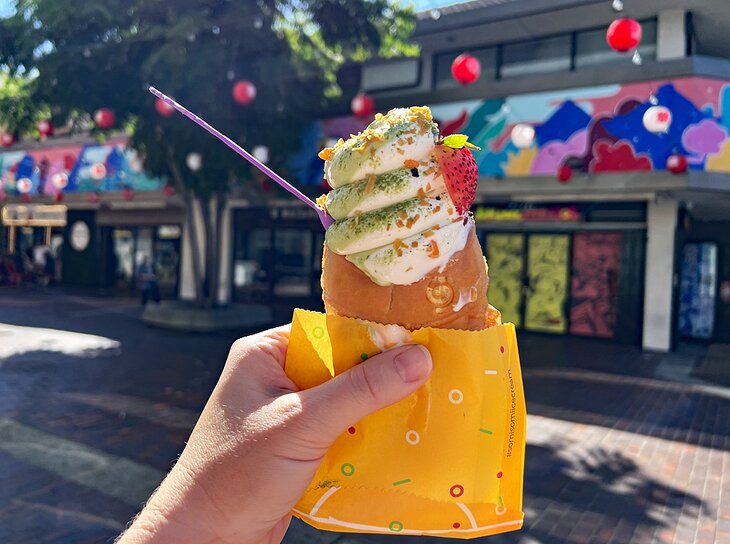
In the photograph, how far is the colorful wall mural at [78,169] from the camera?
Result: 19.8m

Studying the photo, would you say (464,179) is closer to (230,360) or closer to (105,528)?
(230,360)

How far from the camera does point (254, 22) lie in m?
12.0

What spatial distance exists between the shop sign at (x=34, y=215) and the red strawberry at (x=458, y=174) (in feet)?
85.9

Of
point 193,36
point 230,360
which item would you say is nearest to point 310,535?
point 230,360

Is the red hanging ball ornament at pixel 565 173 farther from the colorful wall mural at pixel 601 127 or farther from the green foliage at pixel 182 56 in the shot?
the green foliage at pixel 182 56

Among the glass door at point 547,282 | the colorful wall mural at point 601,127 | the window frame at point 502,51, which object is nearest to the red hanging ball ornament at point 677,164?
the colorful wall mural at point 601,127

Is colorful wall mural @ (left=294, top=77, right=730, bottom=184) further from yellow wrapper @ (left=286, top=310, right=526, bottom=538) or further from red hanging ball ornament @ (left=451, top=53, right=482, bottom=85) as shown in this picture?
yellow wrapper @ (left=286, top=310, right=526, bottom=538)

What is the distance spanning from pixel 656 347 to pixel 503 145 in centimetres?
600

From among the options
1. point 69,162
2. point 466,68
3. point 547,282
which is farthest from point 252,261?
point 466,68

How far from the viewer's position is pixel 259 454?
1.84 metres

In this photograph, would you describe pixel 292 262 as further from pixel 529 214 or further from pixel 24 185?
pixel 24 185

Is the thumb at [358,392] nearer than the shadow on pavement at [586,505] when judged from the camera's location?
Yes

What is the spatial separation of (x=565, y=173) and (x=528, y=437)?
7018 mm

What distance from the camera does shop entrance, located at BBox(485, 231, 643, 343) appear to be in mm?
13805
